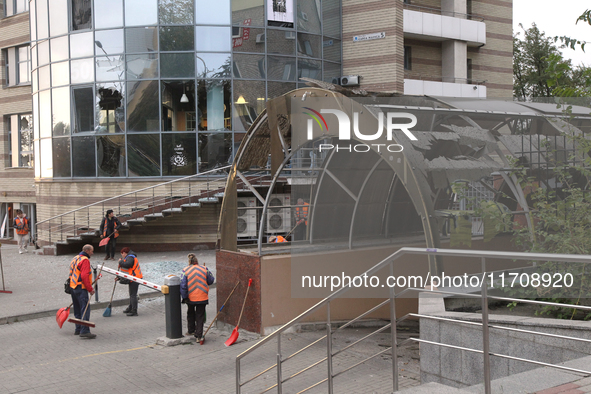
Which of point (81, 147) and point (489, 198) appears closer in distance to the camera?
point (489, 198)

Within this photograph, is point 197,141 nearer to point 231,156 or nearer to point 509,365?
point 231,156

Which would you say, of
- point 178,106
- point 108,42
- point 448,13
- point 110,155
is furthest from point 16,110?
point 448,13

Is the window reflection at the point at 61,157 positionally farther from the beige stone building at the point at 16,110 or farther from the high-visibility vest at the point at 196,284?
the high-visibility vest at the point at 196,284

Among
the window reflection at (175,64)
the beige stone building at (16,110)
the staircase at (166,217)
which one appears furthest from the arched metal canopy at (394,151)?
the beige stone building at (16,110)

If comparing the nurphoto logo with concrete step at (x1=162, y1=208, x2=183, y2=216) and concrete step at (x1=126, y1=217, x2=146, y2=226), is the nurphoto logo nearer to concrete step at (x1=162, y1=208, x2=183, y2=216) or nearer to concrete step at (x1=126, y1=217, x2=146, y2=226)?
concrete step at (x1=162, y1=208, x2=183, y2=216)

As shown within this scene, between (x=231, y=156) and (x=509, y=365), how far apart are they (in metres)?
16.7

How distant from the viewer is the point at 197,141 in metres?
21.1

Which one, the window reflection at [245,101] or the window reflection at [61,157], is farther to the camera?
the window reflection at [61,157]

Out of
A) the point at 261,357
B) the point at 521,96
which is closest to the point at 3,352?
the point at 261,357

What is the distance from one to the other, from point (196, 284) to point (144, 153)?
1250 centimetres

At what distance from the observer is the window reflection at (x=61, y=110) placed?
2227cm

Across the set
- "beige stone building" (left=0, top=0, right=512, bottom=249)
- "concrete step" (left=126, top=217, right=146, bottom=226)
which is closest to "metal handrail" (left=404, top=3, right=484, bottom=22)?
"beige stone building" (left=0, top=0, right=512, bottom=249)

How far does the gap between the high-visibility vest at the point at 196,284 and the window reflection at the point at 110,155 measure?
1259 centimetres

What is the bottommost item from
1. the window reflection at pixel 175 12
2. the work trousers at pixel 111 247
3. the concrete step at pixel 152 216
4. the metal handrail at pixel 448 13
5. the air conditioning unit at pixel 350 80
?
the work trousers at pixel 111 247
